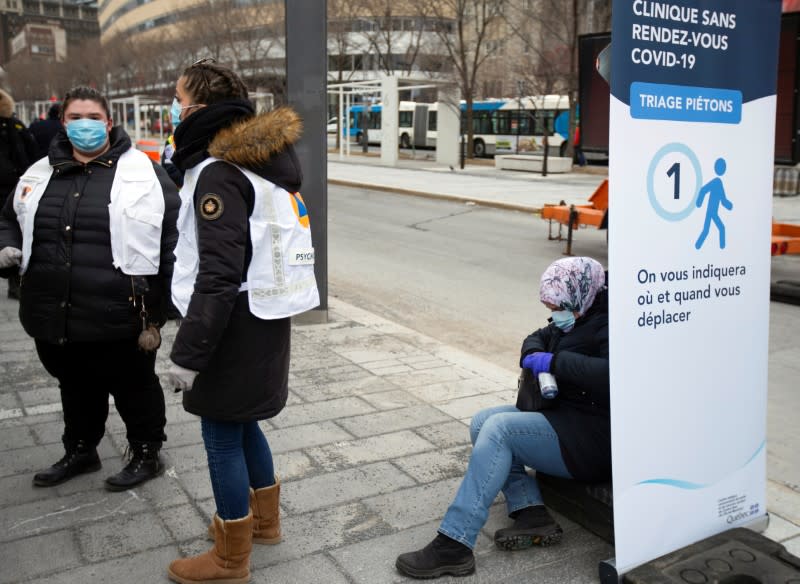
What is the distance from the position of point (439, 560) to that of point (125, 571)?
1.15 meters

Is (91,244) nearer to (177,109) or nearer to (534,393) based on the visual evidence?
(177,109)

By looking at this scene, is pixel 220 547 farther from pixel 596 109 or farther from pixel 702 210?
pixel 596 109

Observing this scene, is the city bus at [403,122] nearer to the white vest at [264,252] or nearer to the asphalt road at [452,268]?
the asphalt road at [452,268]

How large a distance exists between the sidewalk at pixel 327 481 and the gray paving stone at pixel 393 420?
16 millimetres

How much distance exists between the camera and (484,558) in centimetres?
313

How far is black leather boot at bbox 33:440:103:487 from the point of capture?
3727mm

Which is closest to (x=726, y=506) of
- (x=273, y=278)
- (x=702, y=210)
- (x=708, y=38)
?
(x=702, y=210)

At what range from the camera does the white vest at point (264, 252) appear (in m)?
2.68

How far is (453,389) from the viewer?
5332 millimetres

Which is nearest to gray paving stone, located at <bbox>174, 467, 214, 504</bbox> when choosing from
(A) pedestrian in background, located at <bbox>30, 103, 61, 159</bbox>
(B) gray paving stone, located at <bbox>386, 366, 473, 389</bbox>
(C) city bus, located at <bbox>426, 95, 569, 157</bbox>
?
(B) gray paving stone, located at <bbox>386, 366, 473, 389</bbox>

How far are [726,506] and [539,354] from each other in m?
0.91

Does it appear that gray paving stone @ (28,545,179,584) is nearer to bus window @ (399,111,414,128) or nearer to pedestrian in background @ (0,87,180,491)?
pedestrian in background @ (0,87,180,491)

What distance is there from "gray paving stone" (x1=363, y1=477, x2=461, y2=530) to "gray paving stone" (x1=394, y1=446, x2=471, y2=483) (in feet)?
0.27

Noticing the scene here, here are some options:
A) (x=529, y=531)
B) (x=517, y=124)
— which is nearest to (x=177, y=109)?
(x=529, y=531)
